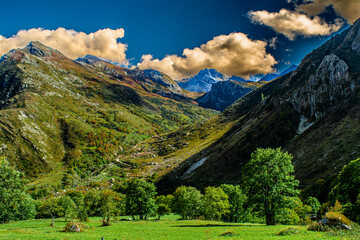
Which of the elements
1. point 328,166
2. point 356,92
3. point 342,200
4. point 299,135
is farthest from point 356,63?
point 342,200

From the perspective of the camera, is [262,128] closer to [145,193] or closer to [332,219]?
[145,193]

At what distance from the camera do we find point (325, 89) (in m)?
133

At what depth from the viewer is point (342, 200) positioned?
40.4 m

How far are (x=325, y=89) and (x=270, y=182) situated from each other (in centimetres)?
12764

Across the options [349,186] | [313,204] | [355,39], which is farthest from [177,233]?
[355,39]

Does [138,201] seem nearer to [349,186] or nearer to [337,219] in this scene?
[349,186]

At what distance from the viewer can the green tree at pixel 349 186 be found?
3947 centimetres

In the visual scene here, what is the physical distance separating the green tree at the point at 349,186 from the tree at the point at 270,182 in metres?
9.92

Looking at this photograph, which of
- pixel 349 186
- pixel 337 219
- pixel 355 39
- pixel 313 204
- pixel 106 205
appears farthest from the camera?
pixel 355 39

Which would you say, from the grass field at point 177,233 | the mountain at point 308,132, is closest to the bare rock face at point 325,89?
the mountain at point 308,132

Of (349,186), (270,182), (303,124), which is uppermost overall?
(303,124)

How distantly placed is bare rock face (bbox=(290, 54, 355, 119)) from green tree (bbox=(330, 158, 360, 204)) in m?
95.8

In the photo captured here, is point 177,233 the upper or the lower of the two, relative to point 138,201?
upper

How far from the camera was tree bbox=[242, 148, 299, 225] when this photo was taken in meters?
39.5
